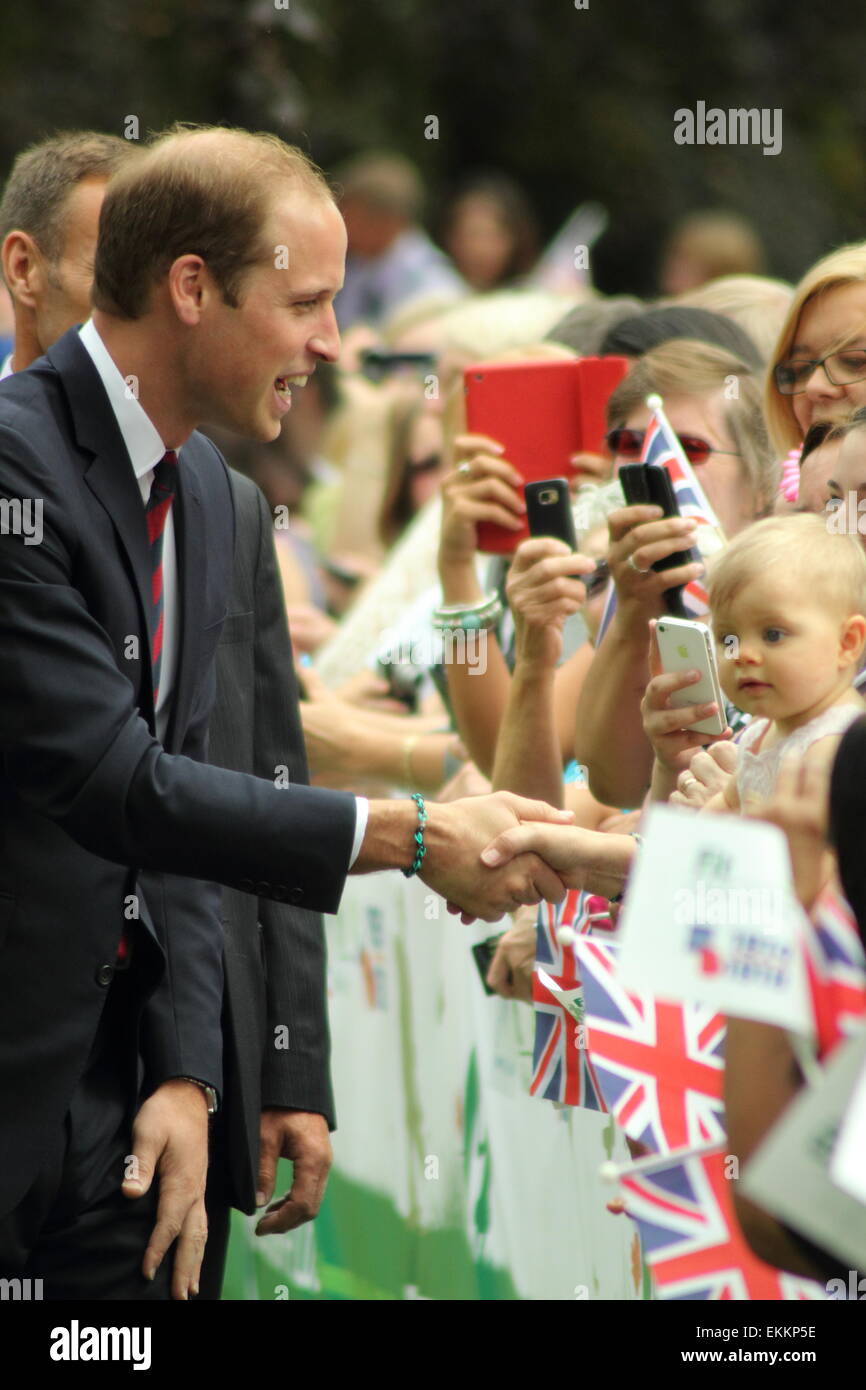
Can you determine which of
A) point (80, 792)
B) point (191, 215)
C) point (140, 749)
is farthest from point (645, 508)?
point (80, 792)

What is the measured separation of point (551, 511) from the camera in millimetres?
3889

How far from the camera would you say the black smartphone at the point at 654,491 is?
11.5 feet

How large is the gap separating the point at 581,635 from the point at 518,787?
1.98 feet

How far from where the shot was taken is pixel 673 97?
53.3ft

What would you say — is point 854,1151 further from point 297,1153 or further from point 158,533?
point 297,1153

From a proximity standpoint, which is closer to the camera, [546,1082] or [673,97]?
[546,1082]

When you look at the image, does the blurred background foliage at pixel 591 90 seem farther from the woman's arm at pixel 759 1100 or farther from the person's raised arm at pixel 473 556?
the woman's arm at pixel 759 1100

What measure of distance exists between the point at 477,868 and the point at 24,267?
149cm

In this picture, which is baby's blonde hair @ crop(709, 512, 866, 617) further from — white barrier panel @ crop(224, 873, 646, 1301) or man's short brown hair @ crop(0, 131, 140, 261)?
man's short brown hair @ crop(0, 131, 140, 261)

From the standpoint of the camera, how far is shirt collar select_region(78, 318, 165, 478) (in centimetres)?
313

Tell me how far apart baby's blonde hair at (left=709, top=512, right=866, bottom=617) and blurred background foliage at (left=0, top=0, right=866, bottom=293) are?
11.5 m

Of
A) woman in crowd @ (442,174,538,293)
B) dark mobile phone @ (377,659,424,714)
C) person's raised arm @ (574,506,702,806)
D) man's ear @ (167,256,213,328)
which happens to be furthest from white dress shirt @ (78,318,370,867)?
woman in crowd @ (442,174,538,293)
